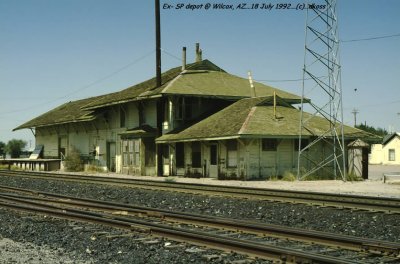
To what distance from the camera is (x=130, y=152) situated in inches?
1391

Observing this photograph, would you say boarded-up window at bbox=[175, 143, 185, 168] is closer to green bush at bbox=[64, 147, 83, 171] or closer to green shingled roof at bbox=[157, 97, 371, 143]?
green shingled roof at bbox=[157, 97, 371, 143]

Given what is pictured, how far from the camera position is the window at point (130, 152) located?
3453cm

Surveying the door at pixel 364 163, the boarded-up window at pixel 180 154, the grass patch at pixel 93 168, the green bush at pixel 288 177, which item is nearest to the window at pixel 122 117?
the grass patch at pixel 93 168

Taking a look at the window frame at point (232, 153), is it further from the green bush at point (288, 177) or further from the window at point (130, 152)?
the window at point (130, 152)

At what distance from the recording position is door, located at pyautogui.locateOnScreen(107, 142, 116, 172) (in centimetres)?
3972

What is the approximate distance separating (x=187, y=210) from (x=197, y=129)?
54.8ft

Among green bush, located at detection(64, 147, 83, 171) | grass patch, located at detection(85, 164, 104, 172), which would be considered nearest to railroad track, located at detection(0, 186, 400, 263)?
grass patch, located at detection(85, 164, 104, 172)

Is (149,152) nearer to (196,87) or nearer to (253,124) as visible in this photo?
(196,87)

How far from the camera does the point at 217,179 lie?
94.0ft

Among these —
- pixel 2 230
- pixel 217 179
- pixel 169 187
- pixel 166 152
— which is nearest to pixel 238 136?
pixel 217 179

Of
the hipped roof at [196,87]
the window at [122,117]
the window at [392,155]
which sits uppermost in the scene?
the hipped roof at [196,87]

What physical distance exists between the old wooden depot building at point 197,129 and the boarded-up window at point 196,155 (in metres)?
0.06

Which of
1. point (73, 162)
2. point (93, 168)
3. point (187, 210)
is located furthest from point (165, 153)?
point (187, 210)

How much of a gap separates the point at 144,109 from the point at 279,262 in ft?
96.3
